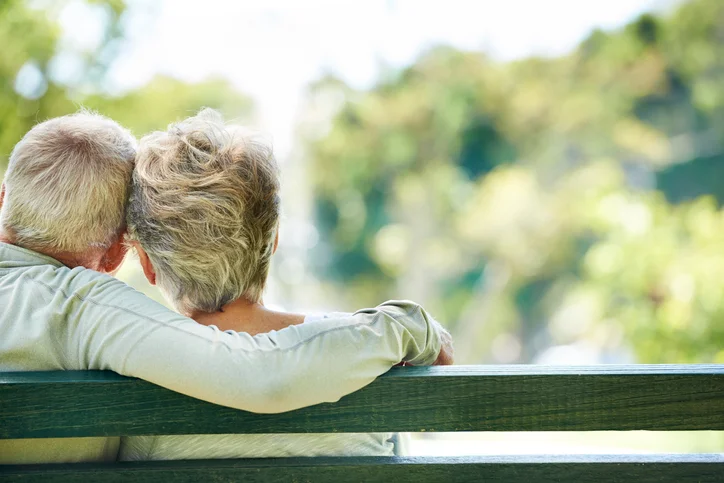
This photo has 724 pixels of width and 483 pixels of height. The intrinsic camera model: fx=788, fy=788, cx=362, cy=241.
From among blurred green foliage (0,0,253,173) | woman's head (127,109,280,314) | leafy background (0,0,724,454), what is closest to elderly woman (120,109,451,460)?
woman's head (127,109,280,314)

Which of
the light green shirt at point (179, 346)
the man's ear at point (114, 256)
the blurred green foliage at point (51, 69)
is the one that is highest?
the blurred green foliage at point (51, 69)

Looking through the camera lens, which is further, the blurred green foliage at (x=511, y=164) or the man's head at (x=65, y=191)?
the blurred green foliage at (x=511, y=164)

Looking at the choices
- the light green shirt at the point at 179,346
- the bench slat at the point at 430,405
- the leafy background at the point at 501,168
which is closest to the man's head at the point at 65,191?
the light green shirt at the point at 179,346

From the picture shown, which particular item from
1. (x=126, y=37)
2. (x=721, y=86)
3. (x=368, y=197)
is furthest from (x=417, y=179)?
(x=126, y=37)

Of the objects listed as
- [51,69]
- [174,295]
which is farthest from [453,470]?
[51,69]

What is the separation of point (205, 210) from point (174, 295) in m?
0.19

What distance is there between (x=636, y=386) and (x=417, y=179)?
1534cm

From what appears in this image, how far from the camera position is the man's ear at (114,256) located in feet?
4.98

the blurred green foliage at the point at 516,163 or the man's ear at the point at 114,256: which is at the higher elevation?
the blurred green foliage at the point at 516,163

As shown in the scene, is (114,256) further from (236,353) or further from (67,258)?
(236,353)

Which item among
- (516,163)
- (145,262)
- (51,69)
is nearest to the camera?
(145,262)

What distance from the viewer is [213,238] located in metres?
1.39

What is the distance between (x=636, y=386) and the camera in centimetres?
111

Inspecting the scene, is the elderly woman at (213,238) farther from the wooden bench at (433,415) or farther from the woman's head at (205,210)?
the wooden bench at (433,415)
